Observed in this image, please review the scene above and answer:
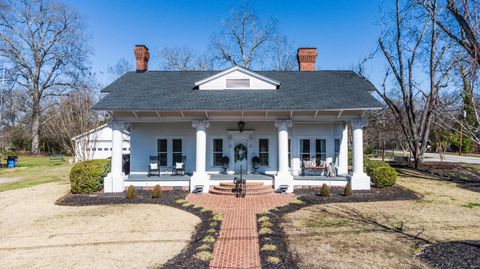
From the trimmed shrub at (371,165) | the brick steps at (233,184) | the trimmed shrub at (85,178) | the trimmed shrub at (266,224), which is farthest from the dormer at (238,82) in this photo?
the trimmed shrub at (266,224)

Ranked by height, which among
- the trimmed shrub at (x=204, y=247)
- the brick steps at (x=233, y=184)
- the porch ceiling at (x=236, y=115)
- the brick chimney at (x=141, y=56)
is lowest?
the trimmed shrub at (x=204, y=247)

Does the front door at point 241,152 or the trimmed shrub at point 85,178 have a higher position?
the front door at point 241,152

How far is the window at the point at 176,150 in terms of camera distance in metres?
15.8

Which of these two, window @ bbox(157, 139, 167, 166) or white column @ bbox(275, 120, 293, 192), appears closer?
white column @ bbox(275, 120, 293, 192)

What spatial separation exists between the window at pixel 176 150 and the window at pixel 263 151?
4.39 metres

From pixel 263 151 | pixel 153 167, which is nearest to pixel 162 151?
pixel 153 167

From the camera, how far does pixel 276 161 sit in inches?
620

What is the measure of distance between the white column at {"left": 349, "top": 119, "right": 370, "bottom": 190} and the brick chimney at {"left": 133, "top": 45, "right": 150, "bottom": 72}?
13.7 m

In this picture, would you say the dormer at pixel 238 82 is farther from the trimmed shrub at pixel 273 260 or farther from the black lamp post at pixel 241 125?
the trimmed shrub at pixel 273 260

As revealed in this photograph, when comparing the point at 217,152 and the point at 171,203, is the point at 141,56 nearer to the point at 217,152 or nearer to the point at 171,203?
the point at 217,152

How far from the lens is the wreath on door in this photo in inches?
621

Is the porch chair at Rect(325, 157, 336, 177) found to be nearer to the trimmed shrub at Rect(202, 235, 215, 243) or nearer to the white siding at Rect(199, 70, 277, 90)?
the white siding at Rect(199, 70, 277, 90)

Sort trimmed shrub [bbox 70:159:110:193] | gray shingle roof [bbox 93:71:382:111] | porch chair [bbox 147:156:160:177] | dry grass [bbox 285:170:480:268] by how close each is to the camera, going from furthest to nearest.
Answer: porch chair [bbox 147:156:160:177] < gray shingle roof [bbox 93:71:382:111] < trimmed shrub [bbox 70:159:110:193] < dry grass [bbox 285:170:480:268]

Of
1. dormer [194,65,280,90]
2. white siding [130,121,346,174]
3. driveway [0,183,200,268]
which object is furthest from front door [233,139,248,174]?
driveway [0,183,200,268]
